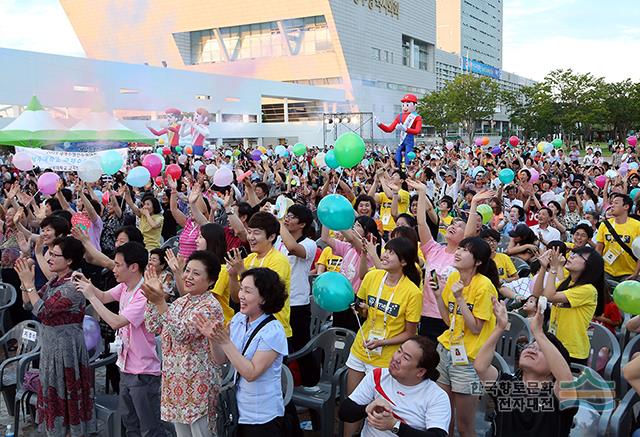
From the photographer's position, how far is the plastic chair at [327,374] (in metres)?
3.64

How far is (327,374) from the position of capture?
13.2 feet

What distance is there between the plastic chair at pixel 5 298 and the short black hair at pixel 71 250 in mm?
1918

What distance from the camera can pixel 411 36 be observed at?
58844 millimetres

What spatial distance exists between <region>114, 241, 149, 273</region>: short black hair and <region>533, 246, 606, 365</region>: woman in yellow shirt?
2540mm

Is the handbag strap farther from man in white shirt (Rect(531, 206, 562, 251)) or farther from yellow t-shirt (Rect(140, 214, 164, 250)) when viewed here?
yellow t-shirt (Rect(140, 214, 164, 250))

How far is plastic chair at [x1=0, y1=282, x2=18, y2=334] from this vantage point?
5.12 m

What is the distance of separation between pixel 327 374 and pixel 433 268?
1.08 meters

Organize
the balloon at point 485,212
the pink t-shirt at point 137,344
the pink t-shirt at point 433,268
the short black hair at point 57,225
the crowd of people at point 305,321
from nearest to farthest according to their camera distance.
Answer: the crowd of people at point 305,321
the pink t-shirt at point 137,344
the pink t-shirt at point 433,268
the short black hair at point 57,225
the balloon at point 485,212

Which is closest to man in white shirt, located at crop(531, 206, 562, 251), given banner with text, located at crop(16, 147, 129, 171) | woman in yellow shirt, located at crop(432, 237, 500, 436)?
woman in yellow shirt, located at crop(432, 237, 500, 436)

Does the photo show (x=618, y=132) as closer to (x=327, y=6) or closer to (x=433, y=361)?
(x=327, y=6)

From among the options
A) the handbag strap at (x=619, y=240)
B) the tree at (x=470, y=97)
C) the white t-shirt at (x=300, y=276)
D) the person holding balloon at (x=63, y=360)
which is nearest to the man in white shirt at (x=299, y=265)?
the white t-shirt at (x=300, y=276)

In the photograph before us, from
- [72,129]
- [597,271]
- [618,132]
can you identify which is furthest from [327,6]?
[597,271]

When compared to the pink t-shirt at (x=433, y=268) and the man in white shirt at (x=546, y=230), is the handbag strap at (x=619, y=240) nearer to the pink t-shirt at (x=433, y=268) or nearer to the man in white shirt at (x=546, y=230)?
the man in white shirt at (x=546, y=230)

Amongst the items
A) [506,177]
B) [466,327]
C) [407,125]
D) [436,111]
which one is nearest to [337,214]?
[466,327]
